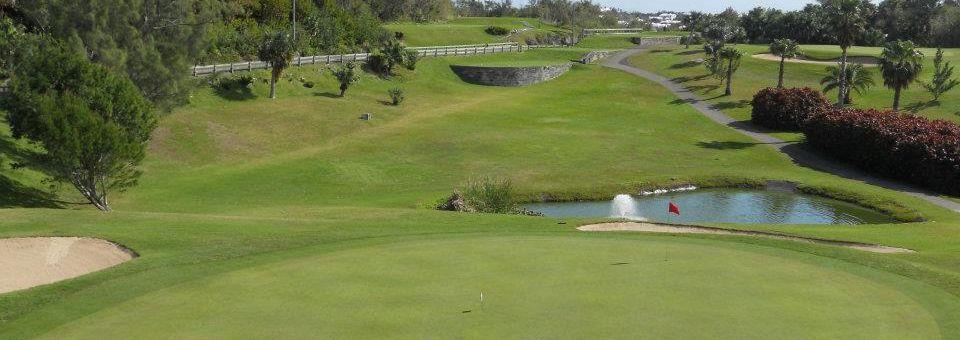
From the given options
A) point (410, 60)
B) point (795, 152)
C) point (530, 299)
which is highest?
point (410, 60)

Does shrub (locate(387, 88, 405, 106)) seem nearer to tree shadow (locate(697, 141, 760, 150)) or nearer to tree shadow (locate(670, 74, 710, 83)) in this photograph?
tree shadow (locate(697, 141, 760, 150))

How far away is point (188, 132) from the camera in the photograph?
57.9 m

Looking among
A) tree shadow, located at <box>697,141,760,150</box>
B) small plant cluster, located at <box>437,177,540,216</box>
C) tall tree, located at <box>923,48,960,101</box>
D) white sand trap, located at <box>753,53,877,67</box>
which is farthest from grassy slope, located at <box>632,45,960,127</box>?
small plant cluster, located at <box>437,177,540,216</box>

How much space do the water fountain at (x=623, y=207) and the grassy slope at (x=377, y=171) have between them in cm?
200

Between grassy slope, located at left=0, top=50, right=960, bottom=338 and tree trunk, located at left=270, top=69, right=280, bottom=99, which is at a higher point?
tree trunk, located at left=270, top=69, right=280, bottom=99

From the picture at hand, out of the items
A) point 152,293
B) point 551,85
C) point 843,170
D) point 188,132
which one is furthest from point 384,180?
point 551,85

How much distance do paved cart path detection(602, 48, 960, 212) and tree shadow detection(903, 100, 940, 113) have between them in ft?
50.1

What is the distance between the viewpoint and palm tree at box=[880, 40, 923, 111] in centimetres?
7594

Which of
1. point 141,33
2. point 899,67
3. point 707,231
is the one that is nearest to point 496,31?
point 899,67

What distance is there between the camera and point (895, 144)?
55906 millimetres

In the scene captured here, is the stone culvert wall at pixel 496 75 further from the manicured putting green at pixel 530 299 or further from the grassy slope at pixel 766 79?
the manicured putting green at pixel 530 299

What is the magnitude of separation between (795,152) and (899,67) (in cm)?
1832

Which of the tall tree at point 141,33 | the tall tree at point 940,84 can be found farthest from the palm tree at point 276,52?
the tall tree at point 940,84

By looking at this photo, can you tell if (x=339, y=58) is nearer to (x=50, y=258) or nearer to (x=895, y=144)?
(x=895, y=144)
